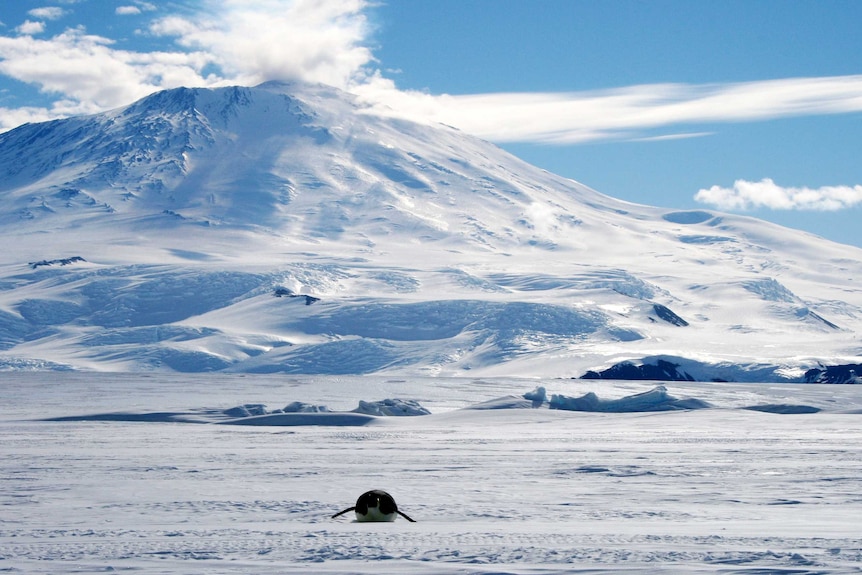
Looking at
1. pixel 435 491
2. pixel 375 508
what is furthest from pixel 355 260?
pixel 375 508

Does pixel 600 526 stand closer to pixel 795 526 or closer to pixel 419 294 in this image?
pixel 795 526

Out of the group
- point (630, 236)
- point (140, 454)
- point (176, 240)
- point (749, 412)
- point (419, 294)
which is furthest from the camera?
point (630, 236)

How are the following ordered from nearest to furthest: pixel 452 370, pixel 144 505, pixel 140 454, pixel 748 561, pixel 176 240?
1. pixel 748 561
2. pixel 144 505
3. pixel 140 454
4. pixel 452 370
5. pixel 176 240

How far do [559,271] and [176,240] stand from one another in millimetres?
40302

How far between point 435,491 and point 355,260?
88.7m

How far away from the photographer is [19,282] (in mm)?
89188

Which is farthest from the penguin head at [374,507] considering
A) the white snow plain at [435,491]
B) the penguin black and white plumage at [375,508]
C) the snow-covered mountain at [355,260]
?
the snow-covered mountain at [355,260]

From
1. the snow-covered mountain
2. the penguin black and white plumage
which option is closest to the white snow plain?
the penguin black and white plumage

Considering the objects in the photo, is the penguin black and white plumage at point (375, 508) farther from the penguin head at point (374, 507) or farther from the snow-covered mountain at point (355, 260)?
the snow-covered mountain at point (355, 260)

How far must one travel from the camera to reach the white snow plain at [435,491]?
28.7 feet

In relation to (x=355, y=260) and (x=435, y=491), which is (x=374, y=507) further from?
(x=355, y=260)

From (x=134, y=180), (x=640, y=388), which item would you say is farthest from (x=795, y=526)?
(x=134, y=180)

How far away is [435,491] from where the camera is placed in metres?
13.3

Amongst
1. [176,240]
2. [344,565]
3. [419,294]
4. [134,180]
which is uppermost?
[134,180]
